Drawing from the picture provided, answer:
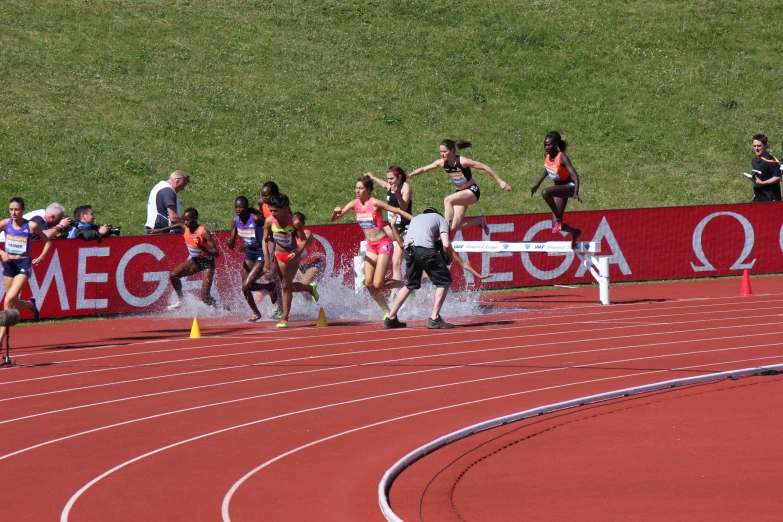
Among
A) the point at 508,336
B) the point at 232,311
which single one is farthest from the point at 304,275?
the point at 508,336

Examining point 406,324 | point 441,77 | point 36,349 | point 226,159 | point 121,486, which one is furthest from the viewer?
point 441,77

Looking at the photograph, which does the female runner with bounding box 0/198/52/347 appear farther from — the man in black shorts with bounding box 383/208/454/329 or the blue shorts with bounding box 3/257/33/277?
the man in black shorts with bounding box 383/208/454/329

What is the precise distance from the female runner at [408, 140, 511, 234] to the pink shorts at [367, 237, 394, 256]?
133 cm

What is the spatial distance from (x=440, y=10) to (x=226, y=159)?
1224 cm

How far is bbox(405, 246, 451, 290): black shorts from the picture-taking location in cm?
1530

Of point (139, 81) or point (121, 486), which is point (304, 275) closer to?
point (121, 486)

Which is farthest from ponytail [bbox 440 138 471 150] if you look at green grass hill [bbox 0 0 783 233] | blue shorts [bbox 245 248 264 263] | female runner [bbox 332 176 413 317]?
green grass hill [bbox 0 0 783 233]

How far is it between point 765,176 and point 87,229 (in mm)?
13934

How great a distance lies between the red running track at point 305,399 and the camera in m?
7.39

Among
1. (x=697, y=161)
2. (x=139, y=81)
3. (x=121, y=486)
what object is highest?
(x=139, y=81)

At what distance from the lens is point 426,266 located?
15320mm

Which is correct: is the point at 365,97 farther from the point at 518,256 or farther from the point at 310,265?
the point at 310,265

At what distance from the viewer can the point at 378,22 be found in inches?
1484

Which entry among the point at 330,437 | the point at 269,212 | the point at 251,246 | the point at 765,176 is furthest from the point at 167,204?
the point at 765,176
